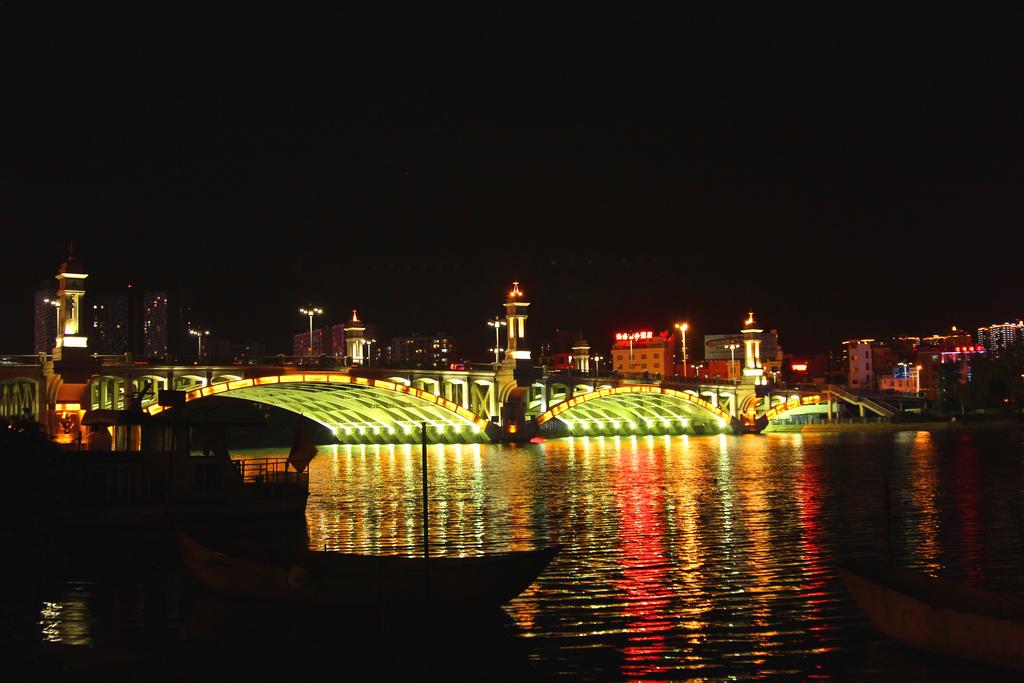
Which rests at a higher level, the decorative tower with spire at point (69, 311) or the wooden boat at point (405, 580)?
the decorative tower with spire at point (69, 311)

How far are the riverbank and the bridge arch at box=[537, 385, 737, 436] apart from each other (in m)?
10.3

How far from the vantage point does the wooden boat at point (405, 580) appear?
71.7ft

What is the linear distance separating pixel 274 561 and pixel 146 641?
3.02m

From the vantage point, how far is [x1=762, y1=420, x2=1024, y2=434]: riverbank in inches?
5487

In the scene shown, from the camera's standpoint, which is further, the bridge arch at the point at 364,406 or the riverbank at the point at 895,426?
the riverbank at the point at 895,426

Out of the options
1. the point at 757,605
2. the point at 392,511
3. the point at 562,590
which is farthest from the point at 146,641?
the point at 392,511

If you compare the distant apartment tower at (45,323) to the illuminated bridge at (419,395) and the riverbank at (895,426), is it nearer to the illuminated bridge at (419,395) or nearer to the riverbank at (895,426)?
the illuminated bridge at (419,395)

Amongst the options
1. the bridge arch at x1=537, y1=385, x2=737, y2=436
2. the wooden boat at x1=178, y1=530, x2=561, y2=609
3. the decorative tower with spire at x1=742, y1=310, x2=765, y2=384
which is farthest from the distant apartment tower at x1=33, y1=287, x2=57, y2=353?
the wooden boat at x1=178, y1=530, x2=561, y2=609

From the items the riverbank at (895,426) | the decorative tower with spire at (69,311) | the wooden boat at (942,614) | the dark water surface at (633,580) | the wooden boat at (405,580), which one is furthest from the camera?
the riverbank at (895,426)

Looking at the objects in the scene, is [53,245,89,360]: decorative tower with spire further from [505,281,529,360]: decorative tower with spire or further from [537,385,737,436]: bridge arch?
[537,385,737,436]: bridge arch

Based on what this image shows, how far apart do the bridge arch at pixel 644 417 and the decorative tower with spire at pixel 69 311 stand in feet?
219

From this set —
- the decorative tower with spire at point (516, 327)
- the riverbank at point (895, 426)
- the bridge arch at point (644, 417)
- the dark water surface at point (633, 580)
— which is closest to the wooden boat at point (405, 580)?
the dark water surface at point (633, 580)

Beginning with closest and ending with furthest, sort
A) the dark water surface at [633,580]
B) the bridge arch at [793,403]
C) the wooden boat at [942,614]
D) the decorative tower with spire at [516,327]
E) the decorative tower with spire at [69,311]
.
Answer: the wooden boat at [942,614], the dark water surface at [633,580], the decorative tower with spire at [69,311], the decorative tower with spire at [516,327], the bridge arch at [793,403]

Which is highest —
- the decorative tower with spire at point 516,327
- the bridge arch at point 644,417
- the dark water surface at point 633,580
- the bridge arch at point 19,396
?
the decorative tower with spire at point 516,327
